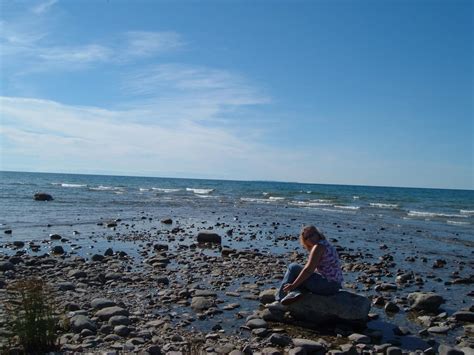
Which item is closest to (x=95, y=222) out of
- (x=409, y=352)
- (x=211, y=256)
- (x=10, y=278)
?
(x=211, y=256)

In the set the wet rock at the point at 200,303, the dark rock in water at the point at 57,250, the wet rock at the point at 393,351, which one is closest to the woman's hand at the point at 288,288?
the wet rock at the point at 200,303

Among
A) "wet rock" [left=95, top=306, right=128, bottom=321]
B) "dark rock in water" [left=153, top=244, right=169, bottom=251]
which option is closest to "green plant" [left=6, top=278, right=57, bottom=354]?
"wet rock" [left=95, top=306, right=128, bottom=321]

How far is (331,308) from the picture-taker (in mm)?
8602

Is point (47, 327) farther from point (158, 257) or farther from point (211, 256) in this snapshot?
point (211, 256)

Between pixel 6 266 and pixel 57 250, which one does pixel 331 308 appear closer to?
pixel 6 266

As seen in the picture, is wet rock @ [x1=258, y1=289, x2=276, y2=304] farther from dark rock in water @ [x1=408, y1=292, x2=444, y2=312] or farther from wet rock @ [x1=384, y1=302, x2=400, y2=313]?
dark rock in water @ [x1=408, y1=292, x2=444, y2=312]

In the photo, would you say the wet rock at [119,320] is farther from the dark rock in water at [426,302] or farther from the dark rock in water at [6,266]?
the dark rock in water at [426,302]

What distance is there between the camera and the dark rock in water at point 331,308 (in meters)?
8.55

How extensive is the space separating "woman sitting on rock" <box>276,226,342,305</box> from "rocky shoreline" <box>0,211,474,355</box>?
0.49 m

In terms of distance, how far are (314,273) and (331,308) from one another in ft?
2.58

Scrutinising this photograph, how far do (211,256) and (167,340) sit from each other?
868cm

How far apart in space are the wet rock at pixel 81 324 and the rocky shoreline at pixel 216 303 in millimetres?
18

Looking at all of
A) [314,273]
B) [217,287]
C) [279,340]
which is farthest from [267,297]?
[279,340]

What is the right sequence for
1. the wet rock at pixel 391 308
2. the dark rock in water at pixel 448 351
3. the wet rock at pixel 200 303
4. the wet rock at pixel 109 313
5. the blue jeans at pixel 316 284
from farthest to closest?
the wet rock at pixel 391 308
the wet rock at pixel 200 303
the blue jeans at pixel 316 284
the wet rock at pixel 109 313
the dark rock in water at pixel 448 351
